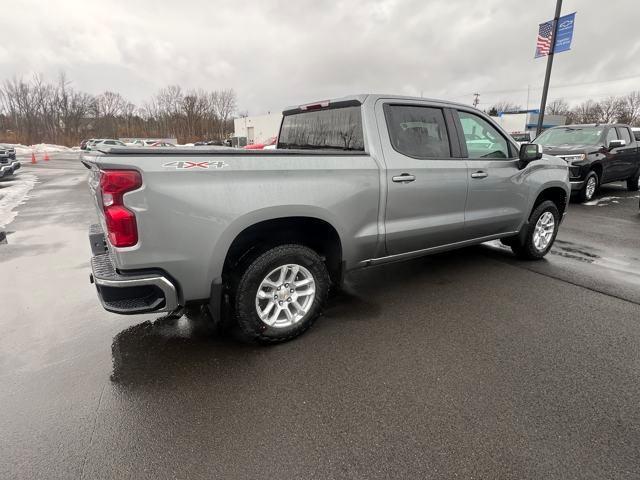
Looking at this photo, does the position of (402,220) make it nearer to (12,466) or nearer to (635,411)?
(635,411)

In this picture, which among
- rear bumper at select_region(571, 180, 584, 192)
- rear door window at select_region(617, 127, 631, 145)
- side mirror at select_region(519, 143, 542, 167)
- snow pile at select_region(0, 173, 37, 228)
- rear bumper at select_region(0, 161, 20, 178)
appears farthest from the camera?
rear bumper at select_region(0, 161, 20, 178)

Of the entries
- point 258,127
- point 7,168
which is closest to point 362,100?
point 7,168

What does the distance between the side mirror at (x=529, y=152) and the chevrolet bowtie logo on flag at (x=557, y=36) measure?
432 inches

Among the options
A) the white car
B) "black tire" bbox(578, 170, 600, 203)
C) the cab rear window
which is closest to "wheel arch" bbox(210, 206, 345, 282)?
the cab rear window

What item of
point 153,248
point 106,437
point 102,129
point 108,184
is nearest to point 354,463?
point 106,437

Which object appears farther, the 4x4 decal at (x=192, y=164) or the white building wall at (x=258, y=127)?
the white building wall at (x=258, y=127)

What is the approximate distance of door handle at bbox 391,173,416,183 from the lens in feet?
11.2

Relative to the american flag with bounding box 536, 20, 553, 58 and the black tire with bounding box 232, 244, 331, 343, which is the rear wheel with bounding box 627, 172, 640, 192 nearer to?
the american flag with bounding box 536, 20, 553, 58

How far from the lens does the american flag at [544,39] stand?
12781mm

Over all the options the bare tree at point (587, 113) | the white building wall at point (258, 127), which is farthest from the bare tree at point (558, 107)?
the white building wall at point (258, 127)

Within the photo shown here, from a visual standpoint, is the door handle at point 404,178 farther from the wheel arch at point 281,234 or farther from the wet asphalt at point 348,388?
the wet asphalt at point 348,388

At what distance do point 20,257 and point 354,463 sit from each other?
18.5 feet

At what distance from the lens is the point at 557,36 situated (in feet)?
41.4

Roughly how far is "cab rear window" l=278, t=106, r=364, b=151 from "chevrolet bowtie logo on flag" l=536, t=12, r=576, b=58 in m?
12.3
